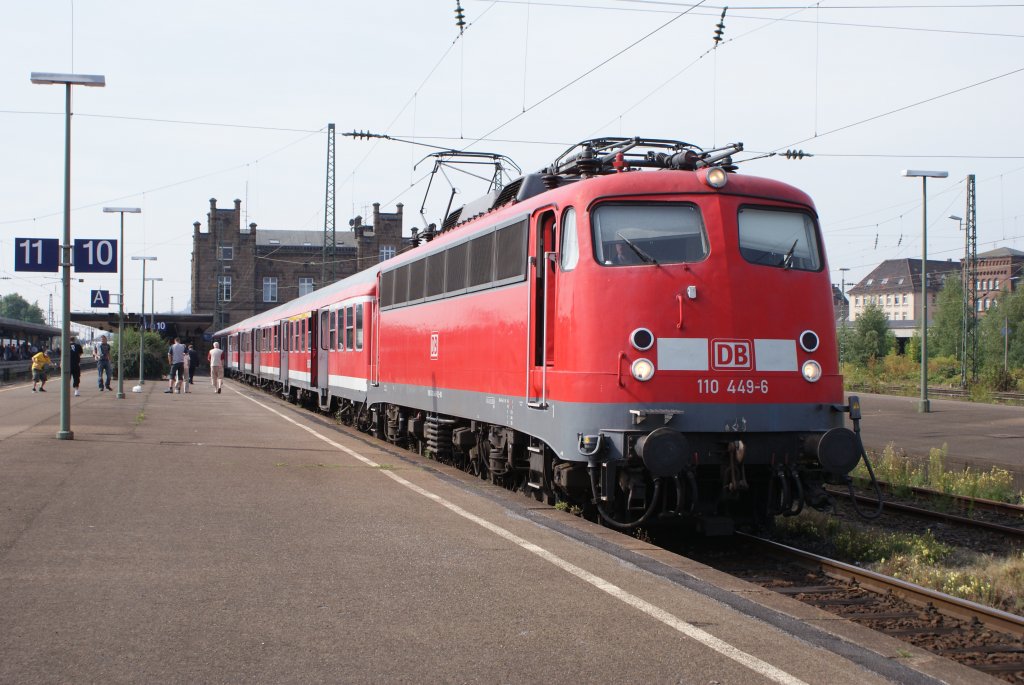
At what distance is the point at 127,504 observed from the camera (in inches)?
389

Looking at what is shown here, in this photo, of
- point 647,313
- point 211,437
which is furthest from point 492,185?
point 647,313

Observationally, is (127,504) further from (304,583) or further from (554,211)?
(554,211)

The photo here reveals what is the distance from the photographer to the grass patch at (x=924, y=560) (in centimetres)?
833

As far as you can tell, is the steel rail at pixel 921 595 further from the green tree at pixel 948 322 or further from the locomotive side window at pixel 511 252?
the green tree at pixel 948 322

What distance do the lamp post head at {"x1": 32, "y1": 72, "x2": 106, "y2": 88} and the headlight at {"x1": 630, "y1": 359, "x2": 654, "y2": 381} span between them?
1161cm

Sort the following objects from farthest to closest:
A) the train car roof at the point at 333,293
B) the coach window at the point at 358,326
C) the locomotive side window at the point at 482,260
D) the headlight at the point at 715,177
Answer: the coach window at the point at 358,326 → the train car roof at the point at 333,293 → the locomotive side window at the point at 482,260 → the headlight at the point at 715,177

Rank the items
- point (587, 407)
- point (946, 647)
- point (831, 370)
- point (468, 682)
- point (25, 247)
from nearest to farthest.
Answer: point (468, 682) → point (946, 647) → point (587, 407) → point (831, 370) → point (25, 247)

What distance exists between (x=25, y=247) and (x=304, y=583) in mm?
12531

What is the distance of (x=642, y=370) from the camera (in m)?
8.90

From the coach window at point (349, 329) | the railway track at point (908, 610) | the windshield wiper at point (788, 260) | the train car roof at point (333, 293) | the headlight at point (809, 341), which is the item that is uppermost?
the train car roof at point (333, 293)

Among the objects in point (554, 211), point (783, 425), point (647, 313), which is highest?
point (554, 211)

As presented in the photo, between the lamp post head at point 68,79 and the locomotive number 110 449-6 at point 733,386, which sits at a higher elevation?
the lamp post head at point 68,79

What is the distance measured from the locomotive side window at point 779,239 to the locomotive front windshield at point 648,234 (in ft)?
1.45

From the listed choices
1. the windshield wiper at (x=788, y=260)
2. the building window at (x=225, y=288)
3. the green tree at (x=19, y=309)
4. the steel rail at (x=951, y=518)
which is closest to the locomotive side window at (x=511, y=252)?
the windshield wiper at (x=788, y=260)
